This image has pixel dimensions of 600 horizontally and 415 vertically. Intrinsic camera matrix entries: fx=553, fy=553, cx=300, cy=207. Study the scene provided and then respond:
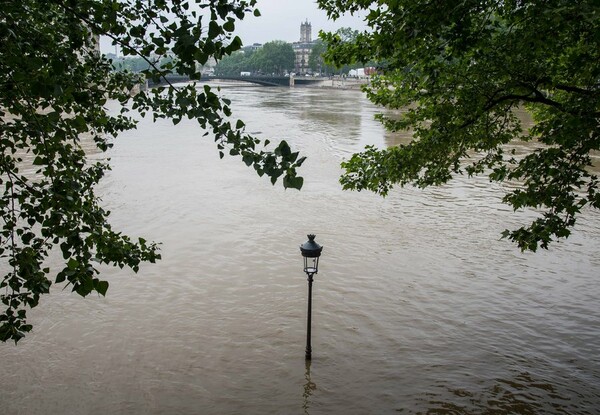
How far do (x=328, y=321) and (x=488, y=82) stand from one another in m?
6.61

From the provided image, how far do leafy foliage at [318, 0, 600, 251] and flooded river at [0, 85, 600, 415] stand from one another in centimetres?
368

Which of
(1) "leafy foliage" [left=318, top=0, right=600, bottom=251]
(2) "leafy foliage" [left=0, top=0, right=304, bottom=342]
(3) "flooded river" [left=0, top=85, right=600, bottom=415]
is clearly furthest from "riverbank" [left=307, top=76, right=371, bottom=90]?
(2) "leafy foliage" [left=0, top=0, right=304, bottom=342]

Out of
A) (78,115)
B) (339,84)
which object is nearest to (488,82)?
(78,115)

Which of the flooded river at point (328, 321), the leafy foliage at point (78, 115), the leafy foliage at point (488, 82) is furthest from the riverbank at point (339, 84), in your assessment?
the leafy foliage at point (78, 115)

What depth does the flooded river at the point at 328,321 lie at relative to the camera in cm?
987

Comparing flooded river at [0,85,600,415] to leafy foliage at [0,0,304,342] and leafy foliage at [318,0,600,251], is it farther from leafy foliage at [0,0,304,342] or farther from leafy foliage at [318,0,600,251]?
leafy foliage at [0,0,304,342]

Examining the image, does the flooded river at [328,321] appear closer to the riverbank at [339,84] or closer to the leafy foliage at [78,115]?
the leafy foliage at [78,115]

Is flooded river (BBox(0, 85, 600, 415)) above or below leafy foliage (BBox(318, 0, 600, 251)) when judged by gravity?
below

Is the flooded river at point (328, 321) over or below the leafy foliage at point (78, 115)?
below

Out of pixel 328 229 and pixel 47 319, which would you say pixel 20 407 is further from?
pixel 328 229

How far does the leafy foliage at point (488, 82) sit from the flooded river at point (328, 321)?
368 cm

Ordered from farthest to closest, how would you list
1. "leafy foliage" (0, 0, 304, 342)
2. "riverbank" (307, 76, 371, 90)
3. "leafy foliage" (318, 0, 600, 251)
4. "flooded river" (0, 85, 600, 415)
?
"riverbank" (307, 76, 371, 90), "flooded river" (0, 85, 600, 415), "leafy foliage" (318, 0, 600, 251), "leafy foliage" (0, 0, 304, 342)

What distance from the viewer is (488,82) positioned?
885cm

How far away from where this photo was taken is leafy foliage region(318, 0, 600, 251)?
7.47m
